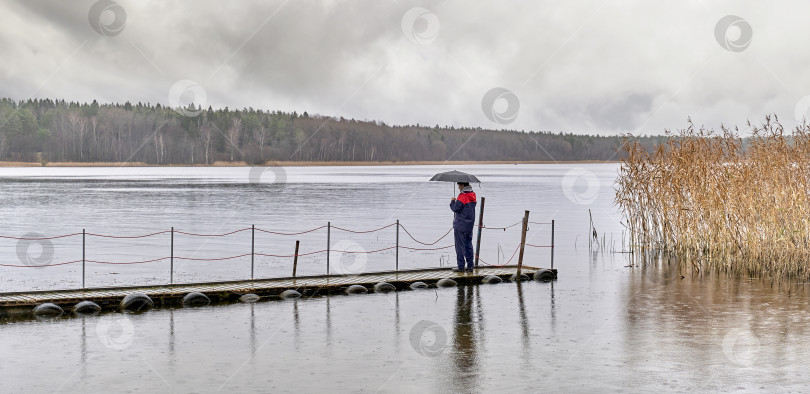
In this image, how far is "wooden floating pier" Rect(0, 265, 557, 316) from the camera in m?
15.7

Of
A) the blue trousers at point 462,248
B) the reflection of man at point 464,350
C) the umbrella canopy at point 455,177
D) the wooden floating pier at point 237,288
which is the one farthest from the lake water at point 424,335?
the umbrella canopy at point 455,177

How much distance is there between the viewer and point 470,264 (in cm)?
2105

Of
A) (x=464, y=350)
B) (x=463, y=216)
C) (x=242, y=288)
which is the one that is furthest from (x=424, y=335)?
(x=463, y=216)

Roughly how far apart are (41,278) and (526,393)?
1545 cm

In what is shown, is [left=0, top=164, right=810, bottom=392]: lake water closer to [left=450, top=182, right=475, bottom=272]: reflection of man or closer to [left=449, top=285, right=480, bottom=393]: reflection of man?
[left=449, top=285, right=480, bottom=393]: reflection of man

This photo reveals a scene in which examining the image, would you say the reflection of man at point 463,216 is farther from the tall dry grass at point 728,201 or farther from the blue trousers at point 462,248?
the tall dry grass at point 728,201

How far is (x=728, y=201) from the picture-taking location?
23.2 m

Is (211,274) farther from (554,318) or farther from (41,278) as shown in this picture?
(554,318)

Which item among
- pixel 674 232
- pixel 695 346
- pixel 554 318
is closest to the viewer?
pixel 695 346

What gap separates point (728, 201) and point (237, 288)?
1299 centimetres

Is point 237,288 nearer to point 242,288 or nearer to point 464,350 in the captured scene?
point 242,288

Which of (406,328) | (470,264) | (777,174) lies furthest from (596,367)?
(777,174)

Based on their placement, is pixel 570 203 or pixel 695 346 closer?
pixel 695 346

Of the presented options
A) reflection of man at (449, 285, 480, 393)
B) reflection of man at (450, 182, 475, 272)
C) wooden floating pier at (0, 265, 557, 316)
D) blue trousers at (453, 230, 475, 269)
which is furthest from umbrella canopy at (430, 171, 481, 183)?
reflection of man at (449, 285, 480, 393)
